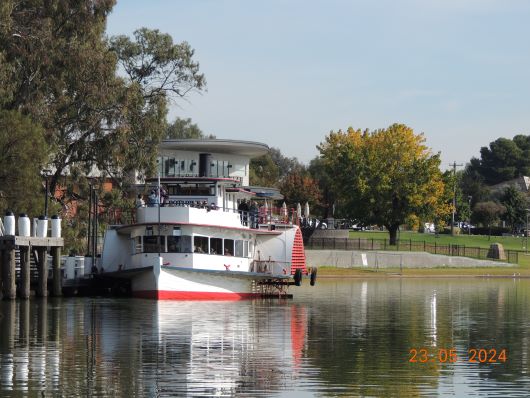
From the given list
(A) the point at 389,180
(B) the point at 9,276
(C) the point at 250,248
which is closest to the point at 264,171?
(A) the point at 389,180

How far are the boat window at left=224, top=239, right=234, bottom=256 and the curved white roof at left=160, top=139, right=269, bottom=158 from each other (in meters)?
31.4

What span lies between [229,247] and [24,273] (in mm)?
9910

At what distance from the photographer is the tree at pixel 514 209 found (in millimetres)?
156000

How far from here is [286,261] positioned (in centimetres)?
5784

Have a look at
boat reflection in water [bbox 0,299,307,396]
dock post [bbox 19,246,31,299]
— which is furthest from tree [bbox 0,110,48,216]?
boat reflection in water [bbox 0,299,307,396]

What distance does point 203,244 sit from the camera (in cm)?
5319

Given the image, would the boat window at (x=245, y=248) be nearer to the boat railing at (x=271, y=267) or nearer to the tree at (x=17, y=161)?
the boat railing at (x=271, y=267)

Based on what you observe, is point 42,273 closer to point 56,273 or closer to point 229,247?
point 56,273

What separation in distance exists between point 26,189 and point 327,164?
187ft

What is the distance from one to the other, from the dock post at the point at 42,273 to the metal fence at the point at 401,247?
47010mm

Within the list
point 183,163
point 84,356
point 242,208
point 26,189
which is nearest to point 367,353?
point 84,356

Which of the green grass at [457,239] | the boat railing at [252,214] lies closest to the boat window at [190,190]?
the boat railing at [252,214]
